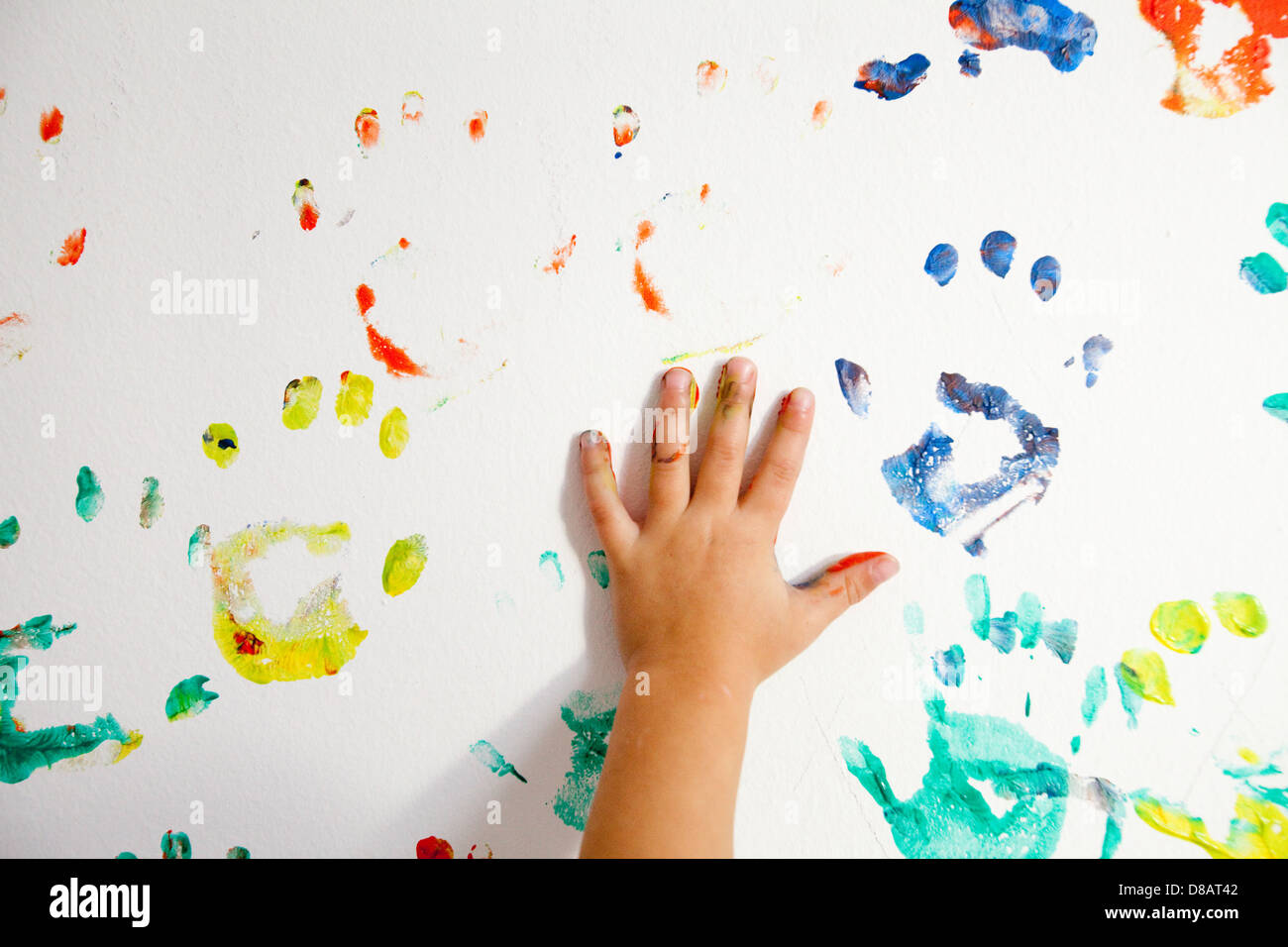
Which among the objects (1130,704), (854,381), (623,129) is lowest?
(1130,704)

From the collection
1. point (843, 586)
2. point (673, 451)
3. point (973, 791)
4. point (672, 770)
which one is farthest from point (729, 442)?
point (973, 791)

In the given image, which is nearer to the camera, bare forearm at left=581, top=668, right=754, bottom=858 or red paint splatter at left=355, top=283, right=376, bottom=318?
bare forearm at left=581, top=668, right=754, bottom=858

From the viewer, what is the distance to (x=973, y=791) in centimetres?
75

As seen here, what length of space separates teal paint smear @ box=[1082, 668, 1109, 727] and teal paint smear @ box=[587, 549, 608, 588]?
0.48 m

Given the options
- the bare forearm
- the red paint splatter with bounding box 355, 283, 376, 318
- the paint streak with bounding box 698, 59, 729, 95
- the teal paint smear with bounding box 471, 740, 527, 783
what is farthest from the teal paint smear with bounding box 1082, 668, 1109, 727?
the red paint splatter with bounding box 355, 283, 376, 318

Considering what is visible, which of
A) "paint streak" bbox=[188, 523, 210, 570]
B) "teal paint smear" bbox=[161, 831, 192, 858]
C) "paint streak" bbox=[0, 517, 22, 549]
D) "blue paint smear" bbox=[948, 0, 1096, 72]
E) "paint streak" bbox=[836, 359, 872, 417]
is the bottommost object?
"teal paint smear" bbox=[161, 831, 192, 858]

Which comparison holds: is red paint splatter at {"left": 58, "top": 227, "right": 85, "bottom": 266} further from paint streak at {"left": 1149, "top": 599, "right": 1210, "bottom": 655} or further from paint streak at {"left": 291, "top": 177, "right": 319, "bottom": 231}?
paint streak at {"left": 1149, "top": 599, "right": 1210, "bottom": 655}

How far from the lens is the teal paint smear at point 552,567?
75 cm

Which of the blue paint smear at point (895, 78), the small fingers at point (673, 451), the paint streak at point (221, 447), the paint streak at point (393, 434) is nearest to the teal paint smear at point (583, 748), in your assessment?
the small fingers at point (673, 451)

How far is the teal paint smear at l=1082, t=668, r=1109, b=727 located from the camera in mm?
751

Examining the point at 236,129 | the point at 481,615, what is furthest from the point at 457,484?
the point at 236,129

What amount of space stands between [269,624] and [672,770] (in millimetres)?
419

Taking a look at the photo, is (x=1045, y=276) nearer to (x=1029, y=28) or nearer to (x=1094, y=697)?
(x=1029, y=28)
